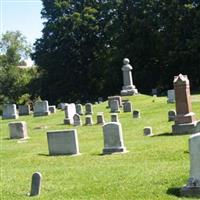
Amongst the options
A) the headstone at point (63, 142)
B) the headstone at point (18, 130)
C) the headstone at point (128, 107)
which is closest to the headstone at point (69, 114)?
the headstone at point (128, 107)

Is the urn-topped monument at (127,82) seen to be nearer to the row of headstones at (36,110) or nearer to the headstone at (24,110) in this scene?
the row of headstones at (36,110)

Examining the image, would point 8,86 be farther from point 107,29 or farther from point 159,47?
point 159,47

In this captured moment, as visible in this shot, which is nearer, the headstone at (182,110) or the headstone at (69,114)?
the headstone at (182,110)

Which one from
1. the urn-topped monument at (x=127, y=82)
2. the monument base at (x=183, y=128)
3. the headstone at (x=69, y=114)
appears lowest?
the monument base at (x=183, y=128)

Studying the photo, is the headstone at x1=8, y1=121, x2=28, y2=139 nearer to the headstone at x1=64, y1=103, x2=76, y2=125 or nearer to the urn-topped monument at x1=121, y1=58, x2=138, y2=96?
the headstone at x1=64, y1=103, x2=76, y2=125

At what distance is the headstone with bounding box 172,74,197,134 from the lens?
65.3 feet

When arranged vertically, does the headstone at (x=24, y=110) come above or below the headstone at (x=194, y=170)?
above

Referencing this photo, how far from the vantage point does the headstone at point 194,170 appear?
30.3 feet

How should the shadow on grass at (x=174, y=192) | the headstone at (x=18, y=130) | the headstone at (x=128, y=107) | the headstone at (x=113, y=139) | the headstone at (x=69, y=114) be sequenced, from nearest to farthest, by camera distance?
the shadow on grass at (x=174, y=192) → the headstone at (x=113, y=139) → the headstone at (x=18, y=130) → the headstone at (x=69, y=114) → the headstone at (x=128, y=107)

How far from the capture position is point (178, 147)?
49.5 feet

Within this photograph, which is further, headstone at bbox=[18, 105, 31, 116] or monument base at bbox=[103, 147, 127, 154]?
headstone at bbox=[18, 105, 31, 116]

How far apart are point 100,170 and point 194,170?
3890 millimetres

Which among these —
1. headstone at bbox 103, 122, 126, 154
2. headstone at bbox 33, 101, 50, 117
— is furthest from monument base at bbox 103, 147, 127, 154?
headstone at bbox 33, 101, 50, 117

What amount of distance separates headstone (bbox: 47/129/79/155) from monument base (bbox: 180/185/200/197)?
747cm
